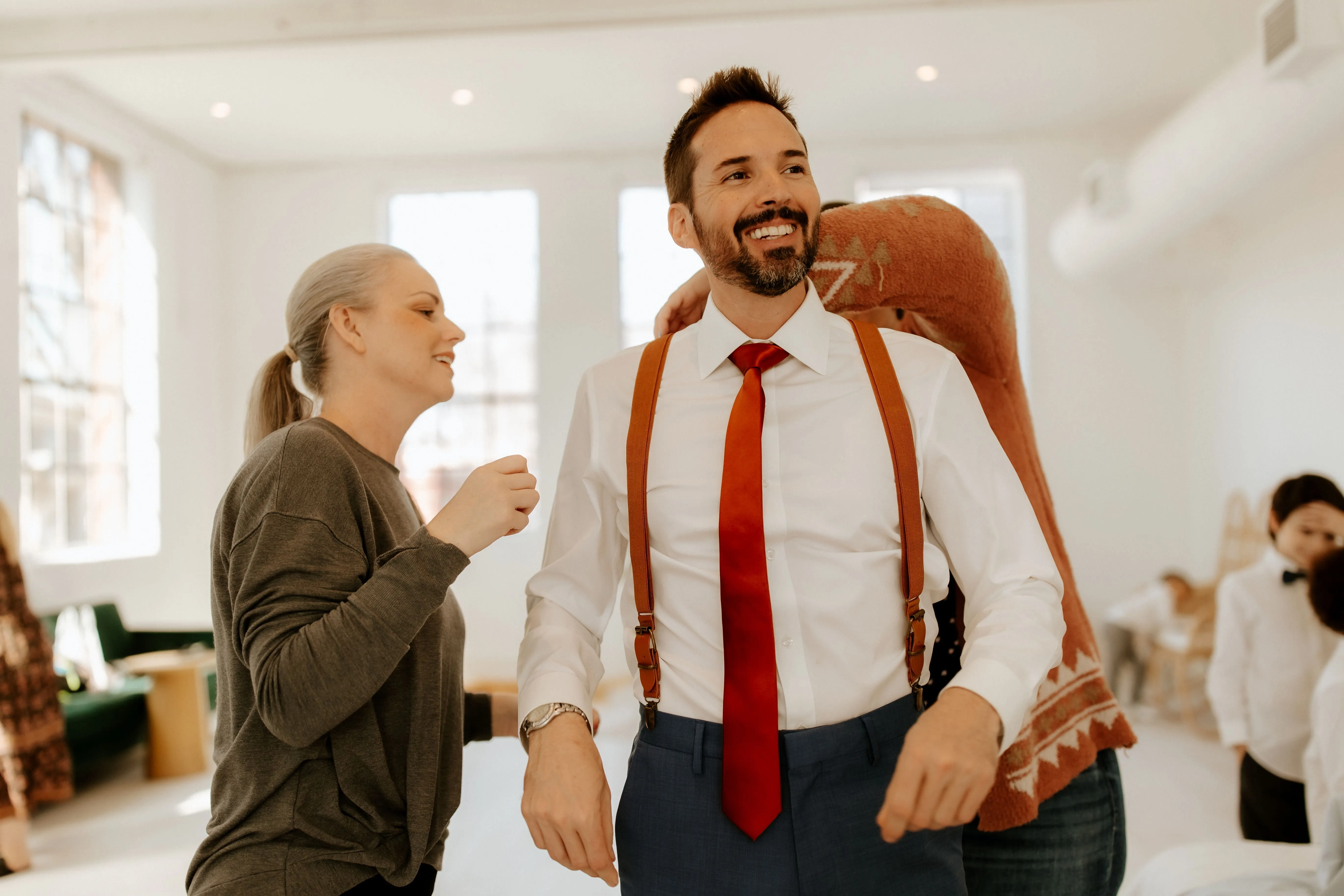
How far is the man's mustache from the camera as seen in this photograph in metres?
1.21

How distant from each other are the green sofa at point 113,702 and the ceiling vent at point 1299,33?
6210 millimetres

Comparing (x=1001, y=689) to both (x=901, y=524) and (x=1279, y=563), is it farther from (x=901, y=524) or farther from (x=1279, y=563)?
(x=1279, y=563)

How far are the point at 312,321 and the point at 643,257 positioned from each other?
21.6 ft

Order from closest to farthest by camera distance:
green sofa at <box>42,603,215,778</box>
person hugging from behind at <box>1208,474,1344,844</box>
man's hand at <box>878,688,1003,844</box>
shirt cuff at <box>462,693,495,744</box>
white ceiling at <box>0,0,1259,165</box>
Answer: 1. man's hand at <box>878,688,1003,844</box>
2. shirt cuff at <box>462,693,495,744</box>
3. person hugging from behind at <box>1208,474,1344,844</box>
4. green sofa at <box>42,603,215,778</box>
5. white ceiling at <box>0,0,1259,165</box>

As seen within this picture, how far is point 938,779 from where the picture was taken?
2.88 feet

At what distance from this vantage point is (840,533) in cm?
116

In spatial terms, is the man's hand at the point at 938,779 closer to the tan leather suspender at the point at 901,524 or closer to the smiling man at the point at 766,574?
the smiling man at the point at 766,574

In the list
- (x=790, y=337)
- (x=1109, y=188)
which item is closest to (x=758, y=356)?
(x=790, y=337)

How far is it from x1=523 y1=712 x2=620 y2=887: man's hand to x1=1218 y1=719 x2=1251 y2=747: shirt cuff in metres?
2.86

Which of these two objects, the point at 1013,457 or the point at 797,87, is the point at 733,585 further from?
the point at 797,87

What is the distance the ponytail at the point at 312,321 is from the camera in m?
1.47

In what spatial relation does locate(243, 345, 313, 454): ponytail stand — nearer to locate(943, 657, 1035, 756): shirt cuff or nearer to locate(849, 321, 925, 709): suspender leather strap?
locate(849, 321, 925, 709): suspender leather strap

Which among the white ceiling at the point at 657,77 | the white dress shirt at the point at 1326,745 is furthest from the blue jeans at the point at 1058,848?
the white ceiling at the point at 657,77

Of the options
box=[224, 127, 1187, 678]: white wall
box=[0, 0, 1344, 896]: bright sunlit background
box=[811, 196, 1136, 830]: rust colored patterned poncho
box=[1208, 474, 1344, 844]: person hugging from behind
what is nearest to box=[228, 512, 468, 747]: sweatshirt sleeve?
box=[811, 196, 1136, 830]: rust colored patterned poncho
